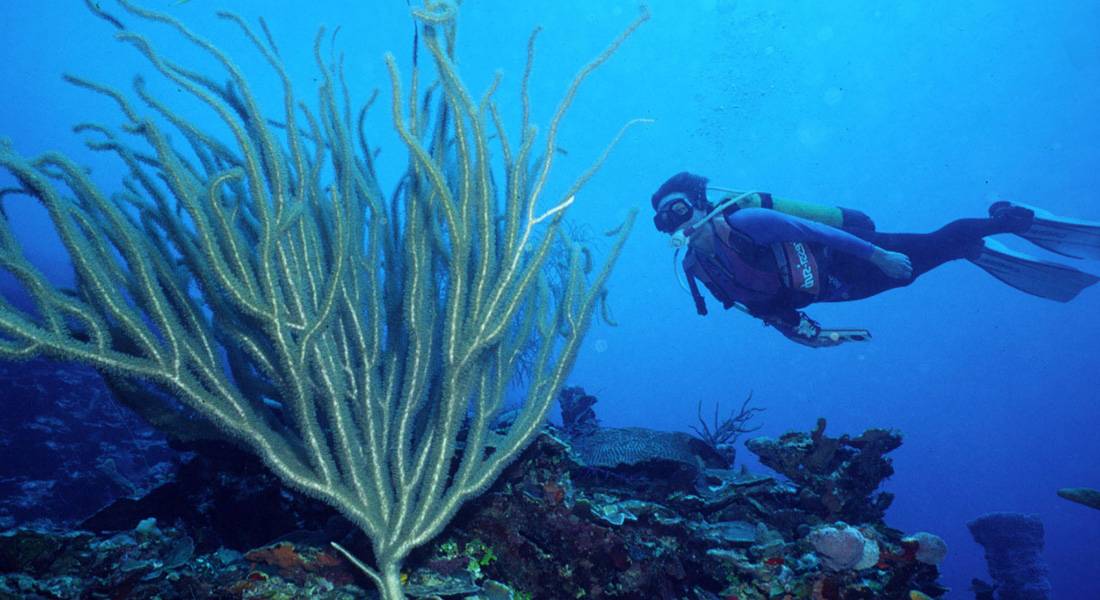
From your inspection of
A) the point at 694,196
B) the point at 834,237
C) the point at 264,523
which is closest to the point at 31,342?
the point at 264,523

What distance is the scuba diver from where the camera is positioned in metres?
5.68

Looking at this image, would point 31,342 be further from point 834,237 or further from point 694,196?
point 834,237

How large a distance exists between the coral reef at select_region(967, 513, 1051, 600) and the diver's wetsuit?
14.1ft

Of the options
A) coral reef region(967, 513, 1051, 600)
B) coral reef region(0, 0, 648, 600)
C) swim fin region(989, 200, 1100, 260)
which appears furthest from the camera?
Answer: coral reef region(967, 513, 1051, 600)

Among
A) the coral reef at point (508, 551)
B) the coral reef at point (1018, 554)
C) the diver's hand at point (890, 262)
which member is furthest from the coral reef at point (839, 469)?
the coral reef at point (1018, 554)

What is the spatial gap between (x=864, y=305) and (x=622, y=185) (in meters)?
37.8

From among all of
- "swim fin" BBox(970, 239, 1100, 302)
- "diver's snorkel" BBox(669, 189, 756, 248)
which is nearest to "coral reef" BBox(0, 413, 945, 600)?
"diver's snorkel" BBox(669, 189, 756, 248)

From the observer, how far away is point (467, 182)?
244 centimetres

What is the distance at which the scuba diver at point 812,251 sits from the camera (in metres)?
5.68

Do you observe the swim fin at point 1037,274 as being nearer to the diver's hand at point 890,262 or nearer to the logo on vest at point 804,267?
the diver's hand at point 890,262

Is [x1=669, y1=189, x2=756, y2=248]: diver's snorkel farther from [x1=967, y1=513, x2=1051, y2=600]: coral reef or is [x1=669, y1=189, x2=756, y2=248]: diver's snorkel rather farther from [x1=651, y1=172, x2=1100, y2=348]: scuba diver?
[x1=967, y1=513, x2=1051, y2=600]: coral reef

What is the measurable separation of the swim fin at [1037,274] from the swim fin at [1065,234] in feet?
1.46

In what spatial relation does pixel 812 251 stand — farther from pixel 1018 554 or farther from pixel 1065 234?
pixel 1018 554

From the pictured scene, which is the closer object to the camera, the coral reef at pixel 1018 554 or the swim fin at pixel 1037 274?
the swim fin at pixel 1037 274
